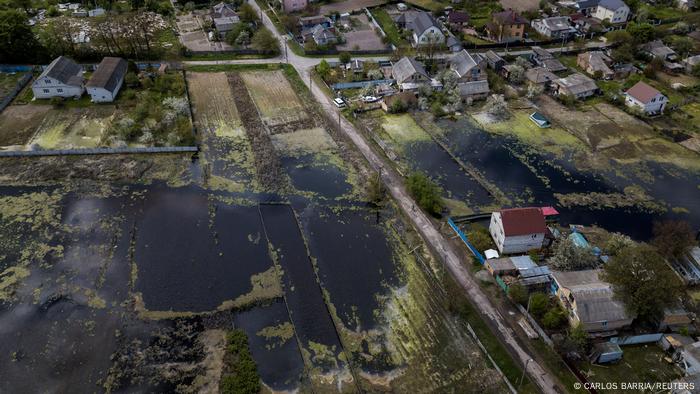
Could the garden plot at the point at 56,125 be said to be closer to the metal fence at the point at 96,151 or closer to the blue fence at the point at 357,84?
the metal fence at the point at 96,151

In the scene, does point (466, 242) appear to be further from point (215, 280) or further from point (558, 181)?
point (215, 280)

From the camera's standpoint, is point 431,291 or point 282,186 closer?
point 431,291

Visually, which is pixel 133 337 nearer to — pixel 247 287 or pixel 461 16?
pixel 247 287

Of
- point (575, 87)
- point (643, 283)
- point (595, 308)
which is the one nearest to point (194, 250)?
point (595, 308)

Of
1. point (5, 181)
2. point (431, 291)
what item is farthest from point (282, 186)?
point (5, 181)

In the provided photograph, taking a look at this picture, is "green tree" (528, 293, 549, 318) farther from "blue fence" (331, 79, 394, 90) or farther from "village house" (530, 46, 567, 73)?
"village house" (530, 46, 567, 73)

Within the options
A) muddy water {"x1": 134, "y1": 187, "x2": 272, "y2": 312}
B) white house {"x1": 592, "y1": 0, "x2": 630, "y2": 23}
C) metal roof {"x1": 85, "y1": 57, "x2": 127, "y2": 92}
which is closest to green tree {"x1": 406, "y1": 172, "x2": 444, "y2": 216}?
muddy water {"x1": 134, "y1": 187, "x2": 272, "y2": 312}
